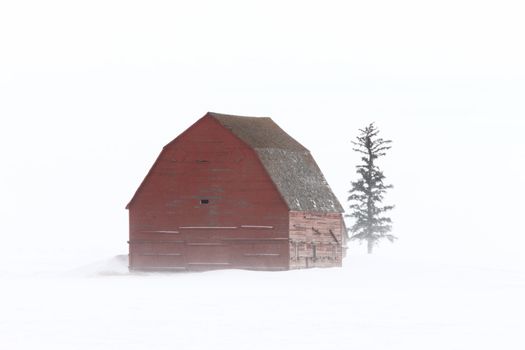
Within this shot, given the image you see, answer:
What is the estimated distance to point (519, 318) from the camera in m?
39.6

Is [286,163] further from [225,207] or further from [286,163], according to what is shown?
[225,207]

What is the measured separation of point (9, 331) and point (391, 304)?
50.9 feet

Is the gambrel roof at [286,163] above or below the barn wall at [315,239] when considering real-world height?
above

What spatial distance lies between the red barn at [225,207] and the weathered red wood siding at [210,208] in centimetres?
5

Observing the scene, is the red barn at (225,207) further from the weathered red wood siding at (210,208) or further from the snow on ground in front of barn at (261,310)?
the snow on ground in front of barn at (261,310)

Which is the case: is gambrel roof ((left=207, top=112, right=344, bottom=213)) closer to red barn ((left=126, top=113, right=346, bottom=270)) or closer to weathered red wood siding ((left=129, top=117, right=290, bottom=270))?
red barn ((left=126, top=113, right=346, bottom=270))

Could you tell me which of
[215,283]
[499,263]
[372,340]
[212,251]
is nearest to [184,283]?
[215,283]

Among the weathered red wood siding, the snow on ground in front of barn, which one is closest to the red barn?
the weathered red wood siding

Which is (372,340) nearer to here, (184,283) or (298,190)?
(184,283)

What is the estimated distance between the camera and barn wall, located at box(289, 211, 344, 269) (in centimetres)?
6519

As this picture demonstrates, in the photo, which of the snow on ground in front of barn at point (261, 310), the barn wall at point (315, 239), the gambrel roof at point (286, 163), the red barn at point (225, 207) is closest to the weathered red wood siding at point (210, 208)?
the red barn at point (225, 207)

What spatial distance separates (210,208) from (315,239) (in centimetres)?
620

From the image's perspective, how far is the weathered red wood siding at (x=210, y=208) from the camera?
6469 cm

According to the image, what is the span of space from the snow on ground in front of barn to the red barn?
6.19 feet
